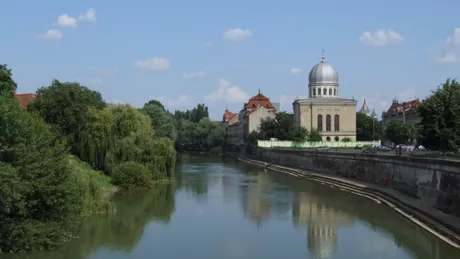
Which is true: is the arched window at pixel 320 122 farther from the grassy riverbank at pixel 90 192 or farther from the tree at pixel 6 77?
the grassy riverbank at pixel 90 192

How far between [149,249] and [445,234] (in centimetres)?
1184

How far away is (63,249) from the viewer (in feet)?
70.3

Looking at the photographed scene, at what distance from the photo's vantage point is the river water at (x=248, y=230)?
22.0 m

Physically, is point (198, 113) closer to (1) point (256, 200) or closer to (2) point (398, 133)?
(2) point (398, 133)

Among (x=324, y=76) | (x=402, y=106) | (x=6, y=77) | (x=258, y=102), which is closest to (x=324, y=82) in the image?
(x=324, y=76)

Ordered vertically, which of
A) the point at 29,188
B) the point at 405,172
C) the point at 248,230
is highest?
the point at 405,172

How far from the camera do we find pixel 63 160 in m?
22.3

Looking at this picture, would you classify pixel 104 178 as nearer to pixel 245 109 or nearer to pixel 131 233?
pixel 131 233

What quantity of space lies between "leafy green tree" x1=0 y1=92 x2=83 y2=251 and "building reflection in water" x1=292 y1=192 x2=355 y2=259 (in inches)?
373

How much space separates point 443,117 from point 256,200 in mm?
12634

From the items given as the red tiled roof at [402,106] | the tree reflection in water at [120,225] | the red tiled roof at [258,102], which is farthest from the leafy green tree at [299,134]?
the tree reflection in water at [120,225]

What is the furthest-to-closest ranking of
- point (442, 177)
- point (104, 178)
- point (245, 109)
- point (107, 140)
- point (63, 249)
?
point (245, 109) < point (107, 140) < point (104, 178) < point (442, 177) < point (63, 249)

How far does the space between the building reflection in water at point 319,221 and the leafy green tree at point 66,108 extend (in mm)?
16708

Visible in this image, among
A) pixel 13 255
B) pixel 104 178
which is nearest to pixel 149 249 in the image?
pixel 13 255
